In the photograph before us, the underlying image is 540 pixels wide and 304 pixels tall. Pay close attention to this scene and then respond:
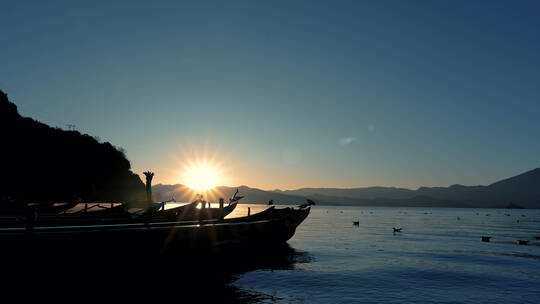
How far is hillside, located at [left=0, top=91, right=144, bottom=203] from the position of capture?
73.8 m

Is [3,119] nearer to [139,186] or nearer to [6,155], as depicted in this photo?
[6,155]

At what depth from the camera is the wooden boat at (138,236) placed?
14.1 metres

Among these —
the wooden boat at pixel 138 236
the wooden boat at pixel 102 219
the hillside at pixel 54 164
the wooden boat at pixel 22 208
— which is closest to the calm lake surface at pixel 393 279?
the wooden boat at pixel 138 236

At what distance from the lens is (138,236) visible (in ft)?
56.8

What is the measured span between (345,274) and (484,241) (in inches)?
1394

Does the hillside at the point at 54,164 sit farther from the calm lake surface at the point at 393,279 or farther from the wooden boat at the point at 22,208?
the calm lake surface at the point at 393,279

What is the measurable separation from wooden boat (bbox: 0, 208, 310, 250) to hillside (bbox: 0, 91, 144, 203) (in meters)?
52.4

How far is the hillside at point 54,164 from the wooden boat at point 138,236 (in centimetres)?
5238

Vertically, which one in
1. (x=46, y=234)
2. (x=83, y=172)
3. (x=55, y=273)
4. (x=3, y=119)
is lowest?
(x=55, y=273)

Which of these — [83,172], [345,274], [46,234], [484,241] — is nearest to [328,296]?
[345,274]

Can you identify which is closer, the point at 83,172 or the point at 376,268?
the point at 376,268

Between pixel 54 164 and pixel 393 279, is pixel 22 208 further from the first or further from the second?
pixel 54 164

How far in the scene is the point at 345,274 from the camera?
A: 72.6 feet

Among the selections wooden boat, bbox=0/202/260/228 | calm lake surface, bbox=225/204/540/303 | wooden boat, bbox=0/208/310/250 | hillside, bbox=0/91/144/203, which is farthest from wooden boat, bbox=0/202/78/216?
hillside, bbox=0/91/144/203
